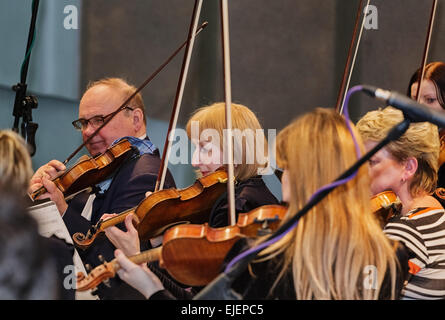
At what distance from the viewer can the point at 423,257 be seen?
2.00 meters

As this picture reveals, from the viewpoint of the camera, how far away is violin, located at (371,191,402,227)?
2334mm

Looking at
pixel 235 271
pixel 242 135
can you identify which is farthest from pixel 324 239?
pixel 242 135

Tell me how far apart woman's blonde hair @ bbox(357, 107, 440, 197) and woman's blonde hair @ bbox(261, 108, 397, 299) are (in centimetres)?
63

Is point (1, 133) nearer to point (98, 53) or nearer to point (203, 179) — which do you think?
point (203, 179)

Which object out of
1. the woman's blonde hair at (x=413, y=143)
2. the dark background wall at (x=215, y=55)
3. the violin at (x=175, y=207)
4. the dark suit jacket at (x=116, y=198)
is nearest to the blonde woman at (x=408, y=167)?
the woman's blonde hair at (x=413, y=143)

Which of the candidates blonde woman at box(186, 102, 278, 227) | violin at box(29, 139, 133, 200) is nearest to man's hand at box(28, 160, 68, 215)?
violin at box(29, 139, 133, 200)

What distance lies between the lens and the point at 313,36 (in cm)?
419

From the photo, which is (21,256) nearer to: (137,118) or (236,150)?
(236,150)

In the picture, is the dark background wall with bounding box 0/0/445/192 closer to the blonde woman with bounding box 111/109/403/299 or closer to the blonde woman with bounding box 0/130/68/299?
the blonde woman with bounding box 111/109/403/299

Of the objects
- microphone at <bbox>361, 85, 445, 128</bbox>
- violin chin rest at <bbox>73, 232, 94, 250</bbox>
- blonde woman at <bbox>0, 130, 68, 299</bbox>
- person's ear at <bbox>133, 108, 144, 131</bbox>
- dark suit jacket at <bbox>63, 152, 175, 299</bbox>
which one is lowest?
violin chin rest at <bbox>73, 232, 94, 250</bbox>

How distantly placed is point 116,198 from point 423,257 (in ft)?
4.37

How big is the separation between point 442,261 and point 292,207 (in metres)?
0.67

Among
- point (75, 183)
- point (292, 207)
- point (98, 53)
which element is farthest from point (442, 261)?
point (98, 53)
